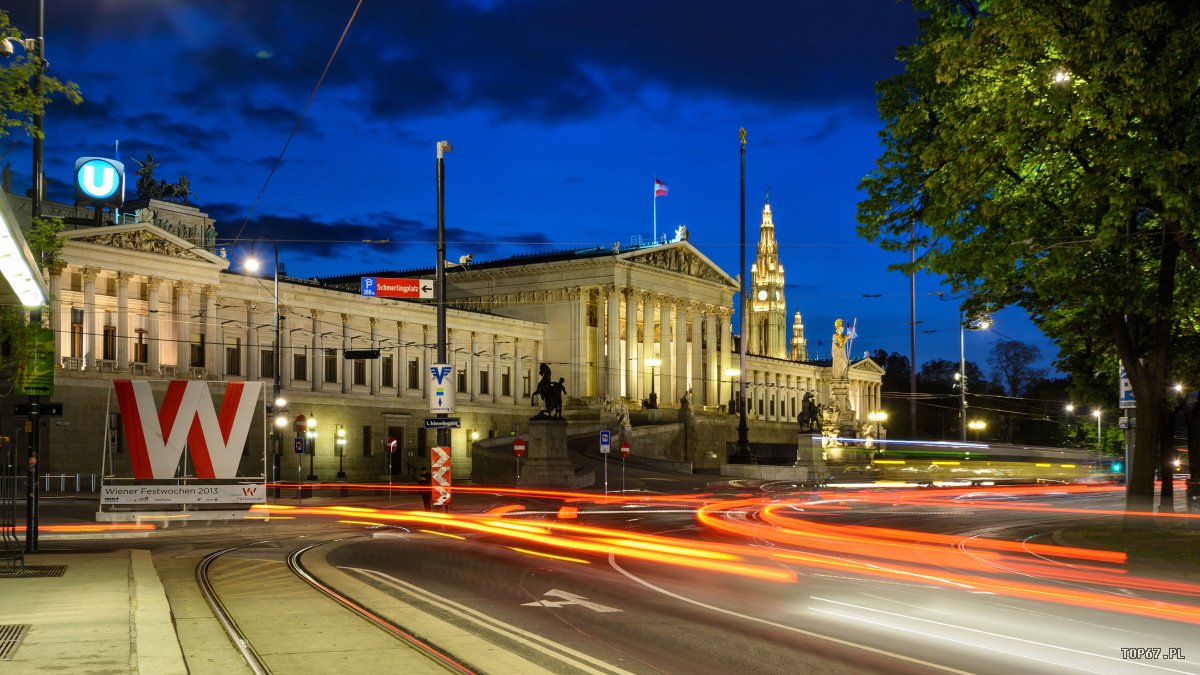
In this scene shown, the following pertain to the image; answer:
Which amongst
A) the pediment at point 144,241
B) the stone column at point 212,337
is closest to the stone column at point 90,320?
the pediment at point 144,241

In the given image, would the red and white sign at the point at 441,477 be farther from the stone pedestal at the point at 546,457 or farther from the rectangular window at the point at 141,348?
the rectangular window at the point at 141,348

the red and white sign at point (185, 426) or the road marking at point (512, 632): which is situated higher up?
the red and white sign at point (185, 426)

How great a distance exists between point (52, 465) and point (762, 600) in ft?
185

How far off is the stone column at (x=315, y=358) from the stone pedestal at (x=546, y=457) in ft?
102

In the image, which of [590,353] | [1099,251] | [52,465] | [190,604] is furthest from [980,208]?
[590,353]

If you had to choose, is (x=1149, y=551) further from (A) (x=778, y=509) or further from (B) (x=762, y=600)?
(A) (x=778, y=509)

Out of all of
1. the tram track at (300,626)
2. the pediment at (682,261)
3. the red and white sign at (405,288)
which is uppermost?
the pediment at (682,261)

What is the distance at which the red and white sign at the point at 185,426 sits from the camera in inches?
1091

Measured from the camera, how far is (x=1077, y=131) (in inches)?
831

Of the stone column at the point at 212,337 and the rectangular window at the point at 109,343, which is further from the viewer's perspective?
the stone column at the point at 212,337

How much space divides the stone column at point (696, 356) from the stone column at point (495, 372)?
75.2 feet

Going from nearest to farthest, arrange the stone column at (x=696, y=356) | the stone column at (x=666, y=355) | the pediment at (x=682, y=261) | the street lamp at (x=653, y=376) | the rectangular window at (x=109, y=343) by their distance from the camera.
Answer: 1. the rectangular window at (x=109, y=343)
2. the street lamp at (x=653, y=376)
3. the pediment at (x=682, y=261)
4. the stone column at (x=666, y=355)
5. the stone column at (x=696, y=356)

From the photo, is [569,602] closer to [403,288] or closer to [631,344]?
[403,288]

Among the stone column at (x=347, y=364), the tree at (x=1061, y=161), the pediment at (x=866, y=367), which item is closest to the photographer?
the tree at (x=1061, y=161)
